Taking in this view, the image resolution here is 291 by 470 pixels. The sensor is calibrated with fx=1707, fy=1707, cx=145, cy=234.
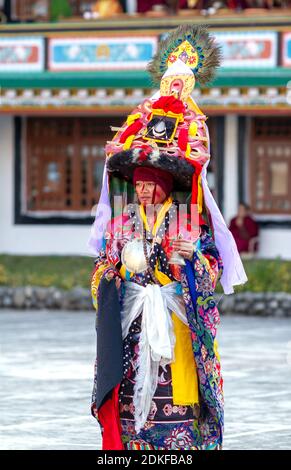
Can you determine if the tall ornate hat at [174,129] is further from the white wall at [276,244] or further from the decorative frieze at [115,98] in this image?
the white wall at [276,244]

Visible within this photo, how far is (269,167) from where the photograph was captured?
2478 cm

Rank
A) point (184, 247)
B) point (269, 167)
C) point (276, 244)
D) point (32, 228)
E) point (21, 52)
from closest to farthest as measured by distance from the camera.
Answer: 1. point (184, 247)
2. point (276, 244)
3. point (269, 167)
4. point (21, 52)
5. point (32, 228)

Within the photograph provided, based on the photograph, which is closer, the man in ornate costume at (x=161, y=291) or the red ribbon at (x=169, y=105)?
the man in ornate costume at (x=161, y=291)

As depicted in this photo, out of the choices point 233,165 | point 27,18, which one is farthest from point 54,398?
point 27,18

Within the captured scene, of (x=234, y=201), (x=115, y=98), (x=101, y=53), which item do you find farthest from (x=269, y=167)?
(x=101, y=53)

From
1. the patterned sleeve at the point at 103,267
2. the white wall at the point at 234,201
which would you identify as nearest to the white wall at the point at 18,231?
the white wall at the point at 234,201

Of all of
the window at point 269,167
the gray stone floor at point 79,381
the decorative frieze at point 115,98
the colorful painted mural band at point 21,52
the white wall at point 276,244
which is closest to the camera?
the gray stone floor at point 79,381

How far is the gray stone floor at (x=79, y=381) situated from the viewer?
1129cm

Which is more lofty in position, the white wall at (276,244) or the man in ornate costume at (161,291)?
the man in ornate costume at (161,291)

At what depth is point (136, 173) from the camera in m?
8.38

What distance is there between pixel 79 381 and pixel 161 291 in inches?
244

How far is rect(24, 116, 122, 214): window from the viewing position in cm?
2577

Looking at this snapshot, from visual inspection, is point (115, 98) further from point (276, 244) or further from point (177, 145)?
point (177, 145)

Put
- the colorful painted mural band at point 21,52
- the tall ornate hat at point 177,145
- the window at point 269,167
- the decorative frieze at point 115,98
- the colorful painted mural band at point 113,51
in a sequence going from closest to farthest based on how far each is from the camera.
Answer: the tall ornate hat at point 177,145 → the decorative frieze at point 115,98 → the colorful painted mural band at point 113,51 → the window at point 269,167 → the colorful painted mural band at point 21,52
